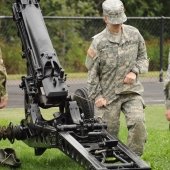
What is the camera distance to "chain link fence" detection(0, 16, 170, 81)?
24672mm

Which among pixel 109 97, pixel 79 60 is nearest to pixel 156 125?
pixel 109 97

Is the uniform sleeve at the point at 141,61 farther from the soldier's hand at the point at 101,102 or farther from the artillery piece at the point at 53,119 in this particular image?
the artillery piece at the point at 53,119

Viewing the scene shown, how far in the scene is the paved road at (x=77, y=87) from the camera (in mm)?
20094

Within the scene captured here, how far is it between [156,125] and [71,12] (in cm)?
1993

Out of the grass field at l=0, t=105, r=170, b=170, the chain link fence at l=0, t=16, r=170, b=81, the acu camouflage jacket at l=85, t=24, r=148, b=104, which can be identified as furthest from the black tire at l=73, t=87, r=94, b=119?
the chain link fence at l=0, t=16, r=170, b=81

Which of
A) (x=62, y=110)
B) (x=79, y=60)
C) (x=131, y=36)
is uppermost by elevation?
(x=131, y=36)

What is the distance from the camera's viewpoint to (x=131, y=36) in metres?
10.3

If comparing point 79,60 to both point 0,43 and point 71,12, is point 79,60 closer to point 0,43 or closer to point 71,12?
point 0,43

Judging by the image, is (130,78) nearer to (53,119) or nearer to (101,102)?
(101,102)

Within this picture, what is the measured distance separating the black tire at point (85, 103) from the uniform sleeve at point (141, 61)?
120 cm

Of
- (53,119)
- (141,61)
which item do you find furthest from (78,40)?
(53,119)

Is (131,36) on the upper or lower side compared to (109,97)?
upper

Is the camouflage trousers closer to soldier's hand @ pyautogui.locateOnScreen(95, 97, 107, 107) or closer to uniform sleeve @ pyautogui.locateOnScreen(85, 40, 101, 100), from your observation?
soldier's hand @ pyautogui.locateOnScreen(95, 97, 107, 107)

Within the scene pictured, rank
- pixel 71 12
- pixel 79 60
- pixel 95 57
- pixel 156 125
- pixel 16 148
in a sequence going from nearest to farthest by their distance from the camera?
pixel 95 57, pixel 16 148, pixel 156 125, pixel 79 60, pixel 71 12
